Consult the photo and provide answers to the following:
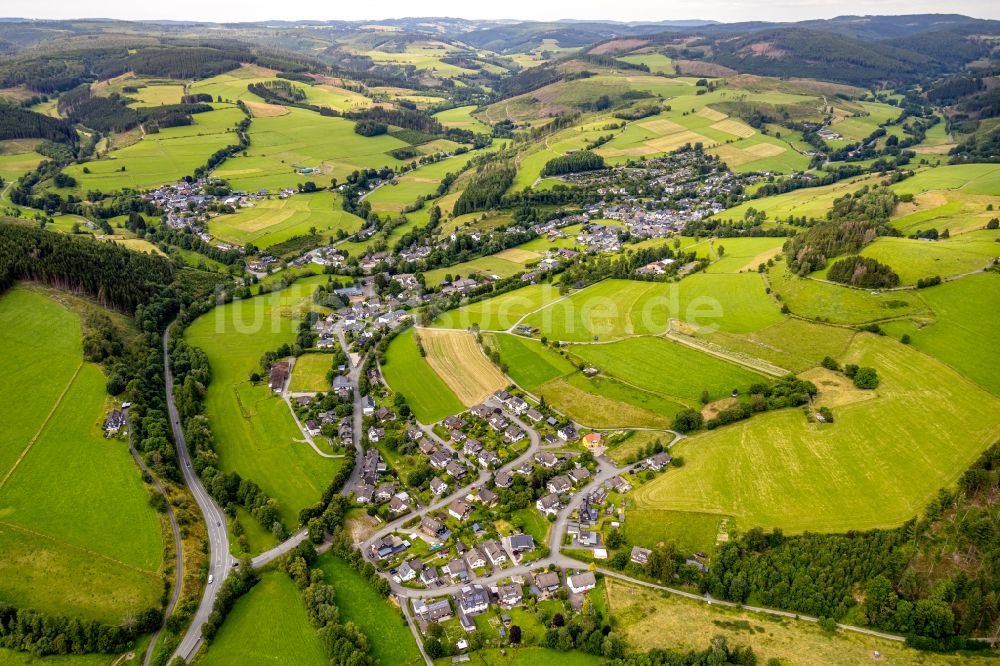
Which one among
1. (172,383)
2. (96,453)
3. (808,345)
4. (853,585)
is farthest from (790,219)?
(96,453)

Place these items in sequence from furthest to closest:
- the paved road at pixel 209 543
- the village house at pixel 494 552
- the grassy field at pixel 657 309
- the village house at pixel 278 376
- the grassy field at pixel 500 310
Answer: the grassy field at pixel 500 310, the grassy field at pixel 657 309, the village house at pixel 278 376, the village house at pixel 494 552, the paved road at pixel 209 543

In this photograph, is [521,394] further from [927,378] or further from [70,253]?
[70,253]

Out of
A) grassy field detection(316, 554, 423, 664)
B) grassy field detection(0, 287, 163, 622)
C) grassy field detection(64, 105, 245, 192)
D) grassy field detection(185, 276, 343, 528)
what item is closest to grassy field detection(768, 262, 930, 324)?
grassy field detection(316, 554, 423, 664)

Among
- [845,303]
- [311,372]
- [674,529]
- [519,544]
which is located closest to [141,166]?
[311,372]

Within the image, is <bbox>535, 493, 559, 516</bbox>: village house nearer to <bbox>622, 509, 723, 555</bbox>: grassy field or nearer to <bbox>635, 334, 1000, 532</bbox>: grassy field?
<bbox>622, 509, 723, 555</bbox>: grassy field

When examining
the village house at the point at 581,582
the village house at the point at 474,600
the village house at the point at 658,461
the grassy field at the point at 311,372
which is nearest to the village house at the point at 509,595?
the village house at the point at 474,600

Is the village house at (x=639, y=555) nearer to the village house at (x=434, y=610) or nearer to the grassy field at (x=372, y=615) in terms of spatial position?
the village house at (x=434, y=610)
